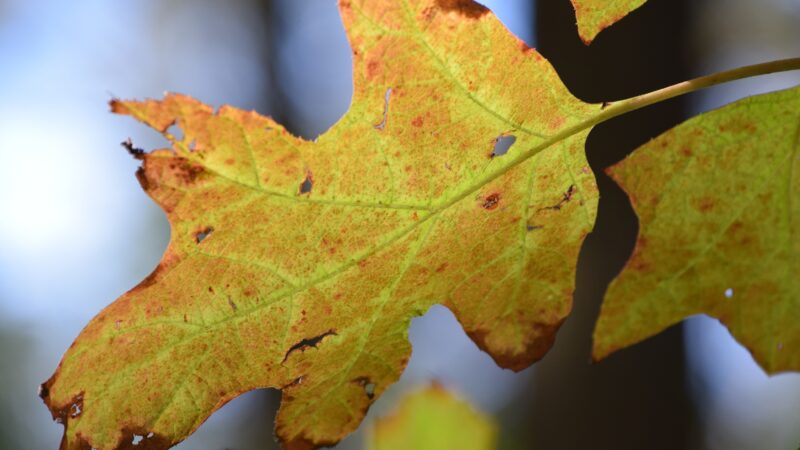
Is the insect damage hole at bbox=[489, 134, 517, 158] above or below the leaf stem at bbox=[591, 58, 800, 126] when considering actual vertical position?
above

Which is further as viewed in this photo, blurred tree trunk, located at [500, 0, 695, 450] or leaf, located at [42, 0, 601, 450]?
blurred tree trunk, located at [500, 0, 695, 450]

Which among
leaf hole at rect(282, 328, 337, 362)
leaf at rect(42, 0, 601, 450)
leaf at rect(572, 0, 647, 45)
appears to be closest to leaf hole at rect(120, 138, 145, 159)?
leaf at rect(42, 0, 601, 450)

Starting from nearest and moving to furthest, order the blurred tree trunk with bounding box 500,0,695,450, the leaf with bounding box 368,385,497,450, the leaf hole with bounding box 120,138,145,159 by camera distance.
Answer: the leaf hole with bounding box 120,138,145,159 → the leaf with bounding box 368,385,497,450 → the blurred tree trunk with bounding box 500,0,695,450

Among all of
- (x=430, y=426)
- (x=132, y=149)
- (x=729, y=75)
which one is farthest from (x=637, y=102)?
(x=430, y=426)

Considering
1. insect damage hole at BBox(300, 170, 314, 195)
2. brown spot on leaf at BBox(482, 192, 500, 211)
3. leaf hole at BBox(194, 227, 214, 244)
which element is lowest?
brown spot on leaf at BBox(482, 192, 500, 211)

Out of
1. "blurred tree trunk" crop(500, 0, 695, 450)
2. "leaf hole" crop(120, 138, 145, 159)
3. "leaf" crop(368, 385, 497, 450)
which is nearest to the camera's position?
"leaf hole" crop(120, 138, 145, 159)

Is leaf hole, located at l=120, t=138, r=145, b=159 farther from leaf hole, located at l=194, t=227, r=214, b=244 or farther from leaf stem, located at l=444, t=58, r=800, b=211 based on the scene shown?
leaf stem, located at l=444, t=58, r=800, b=211

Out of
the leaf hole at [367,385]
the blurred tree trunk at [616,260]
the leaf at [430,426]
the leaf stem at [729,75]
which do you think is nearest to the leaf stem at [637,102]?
the leaf stem at [729,75]

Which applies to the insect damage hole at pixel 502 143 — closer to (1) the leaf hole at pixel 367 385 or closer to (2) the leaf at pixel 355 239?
(2) the leaf at pixel 355 239
